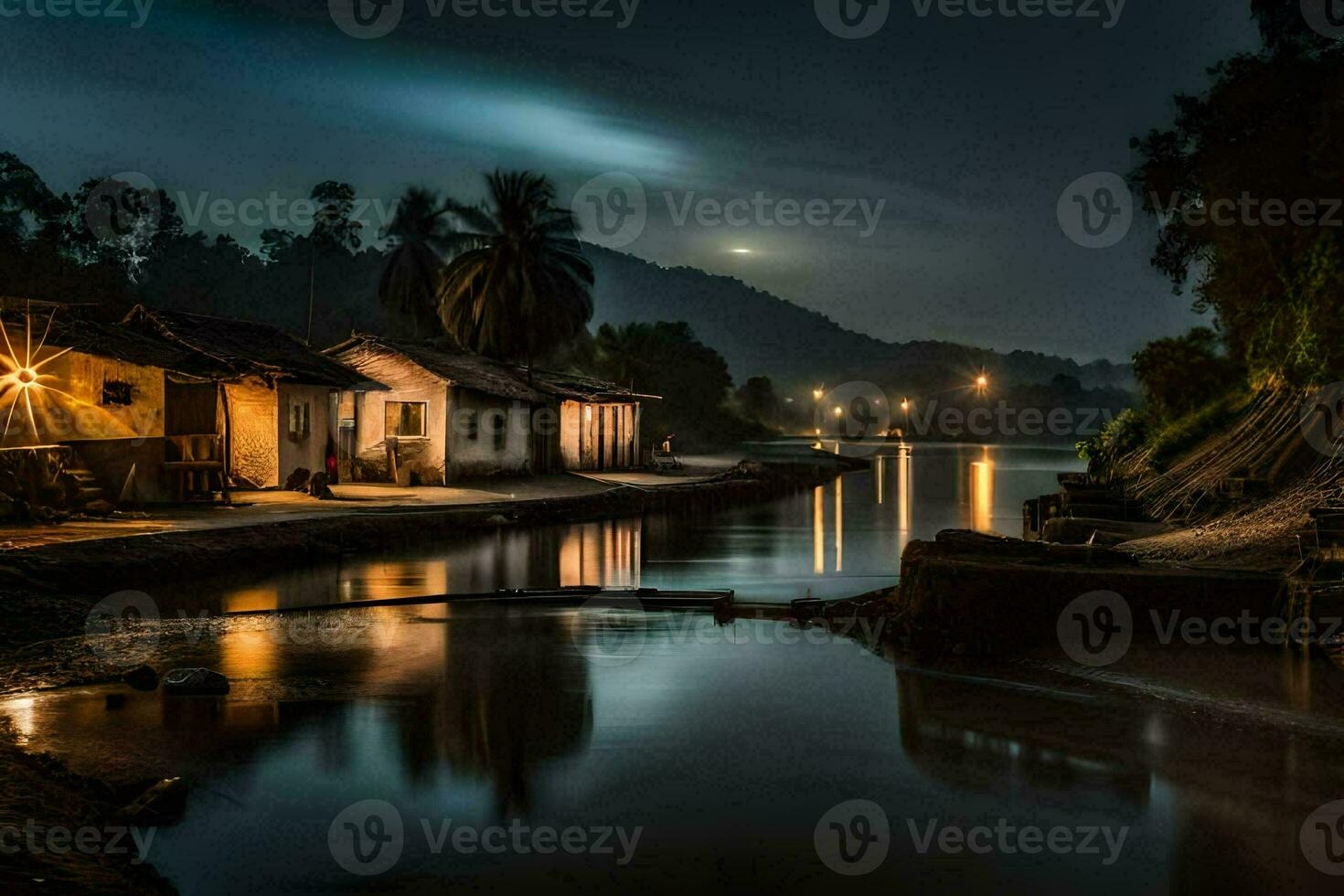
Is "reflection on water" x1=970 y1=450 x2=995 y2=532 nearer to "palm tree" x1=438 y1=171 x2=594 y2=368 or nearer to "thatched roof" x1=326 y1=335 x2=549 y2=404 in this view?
"thatched roof" x1=326 y1=335 x2=549 y2=404

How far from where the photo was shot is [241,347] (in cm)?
2902

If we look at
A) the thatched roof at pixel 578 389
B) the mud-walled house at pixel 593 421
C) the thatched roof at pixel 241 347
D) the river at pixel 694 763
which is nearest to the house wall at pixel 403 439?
the thatched roof at pixel 241 347

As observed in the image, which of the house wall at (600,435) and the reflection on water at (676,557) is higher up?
the house wall at (600,435)

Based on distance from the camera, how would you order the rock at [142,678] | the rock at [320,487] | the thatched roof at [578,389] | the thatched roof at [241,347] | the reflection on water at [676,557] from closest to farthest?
the rock at [142,678] → the reflection on water at [676,557] → the thatched roof at [241,347] → the rock at [320,487] → the thatched roof at [578,389]

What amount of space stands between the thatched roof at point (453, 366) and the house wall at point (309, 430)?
13.1 feet

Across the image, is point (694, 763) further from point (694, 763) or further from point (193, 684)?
point (193, 684)

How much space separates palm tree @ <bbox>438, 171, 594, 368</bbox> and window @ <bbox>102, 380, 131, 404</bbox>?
25.5 meters

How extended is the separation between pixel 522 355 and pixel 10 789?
152 feet

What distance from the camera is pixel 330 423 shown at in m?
31.9

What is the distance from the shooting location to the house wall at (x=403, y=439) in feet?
115

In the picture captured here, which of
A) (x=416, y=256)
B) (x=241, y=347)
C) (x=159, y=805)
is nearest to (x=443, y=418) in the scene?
(x=241, y=347)

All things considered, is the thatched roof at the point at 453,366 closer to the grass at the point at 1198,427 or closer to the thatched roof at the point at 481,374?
the thatched roof at the point at 481,374

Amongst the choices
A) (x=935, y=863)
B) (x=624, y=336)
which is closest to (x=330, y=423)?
(x=935, y=863)

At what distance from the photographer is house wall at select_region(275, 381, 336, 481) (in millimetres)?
29078
